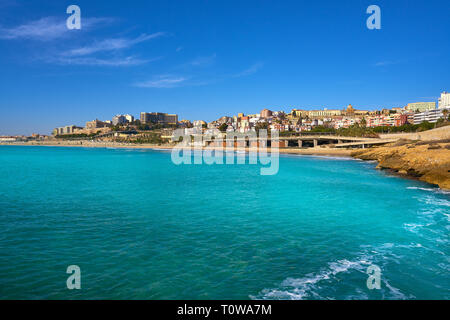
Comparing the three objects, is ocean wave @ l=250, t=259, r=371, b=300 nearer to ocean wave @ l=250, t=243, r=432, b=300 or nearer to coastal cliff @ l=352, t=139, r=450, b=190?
ocean wave @ l=250, t=243, r=432, b=300

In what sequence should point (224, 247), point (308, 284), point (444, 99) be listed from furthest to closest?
point (444, 99) → point (224, 247) → point (308, 284)

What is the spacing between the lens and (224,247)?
388 inches

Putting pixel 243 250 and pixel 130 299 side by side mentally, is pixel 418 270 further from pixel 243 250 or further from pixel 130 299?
pixel 130 299

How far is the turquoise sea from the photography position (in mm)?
7121

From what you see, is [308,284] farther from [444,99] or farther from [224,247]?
[444,99]

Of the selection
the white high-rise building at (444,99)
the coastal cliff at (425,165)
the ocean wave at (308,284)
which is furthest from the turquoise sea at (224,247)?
the white high-rise building at (444,99)

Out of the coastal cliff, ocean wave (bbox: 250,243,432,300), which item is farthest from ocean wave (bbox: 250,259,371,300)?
the coastal cliff

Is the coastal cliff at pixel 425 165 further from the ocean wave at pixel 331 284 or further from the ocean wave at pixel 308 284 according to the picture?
the ocean wave at pixel 308 284

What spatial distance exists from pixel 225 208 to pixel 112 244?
23.3 ft

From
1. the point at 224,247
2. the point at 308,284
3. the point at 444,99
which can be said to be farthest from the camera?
the point at 444,99

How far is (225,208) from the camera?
52.8 feet

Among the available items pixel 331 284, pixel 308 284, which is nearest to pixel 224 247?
pixel 308 284

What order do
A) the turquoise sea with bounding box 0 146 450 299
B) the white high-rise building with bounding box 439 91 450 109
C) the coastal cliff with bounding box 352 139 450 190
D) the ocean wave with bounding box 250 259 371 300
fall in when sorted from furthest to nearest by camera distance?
the white high-rise building with bounding box 439 91 450 109 → the coastal cliff with bounding box 352 139 450 190 → the turquoise sea with bounding box 0 146 450 299 → the ocean wave with bounding box 250 259 371 300
